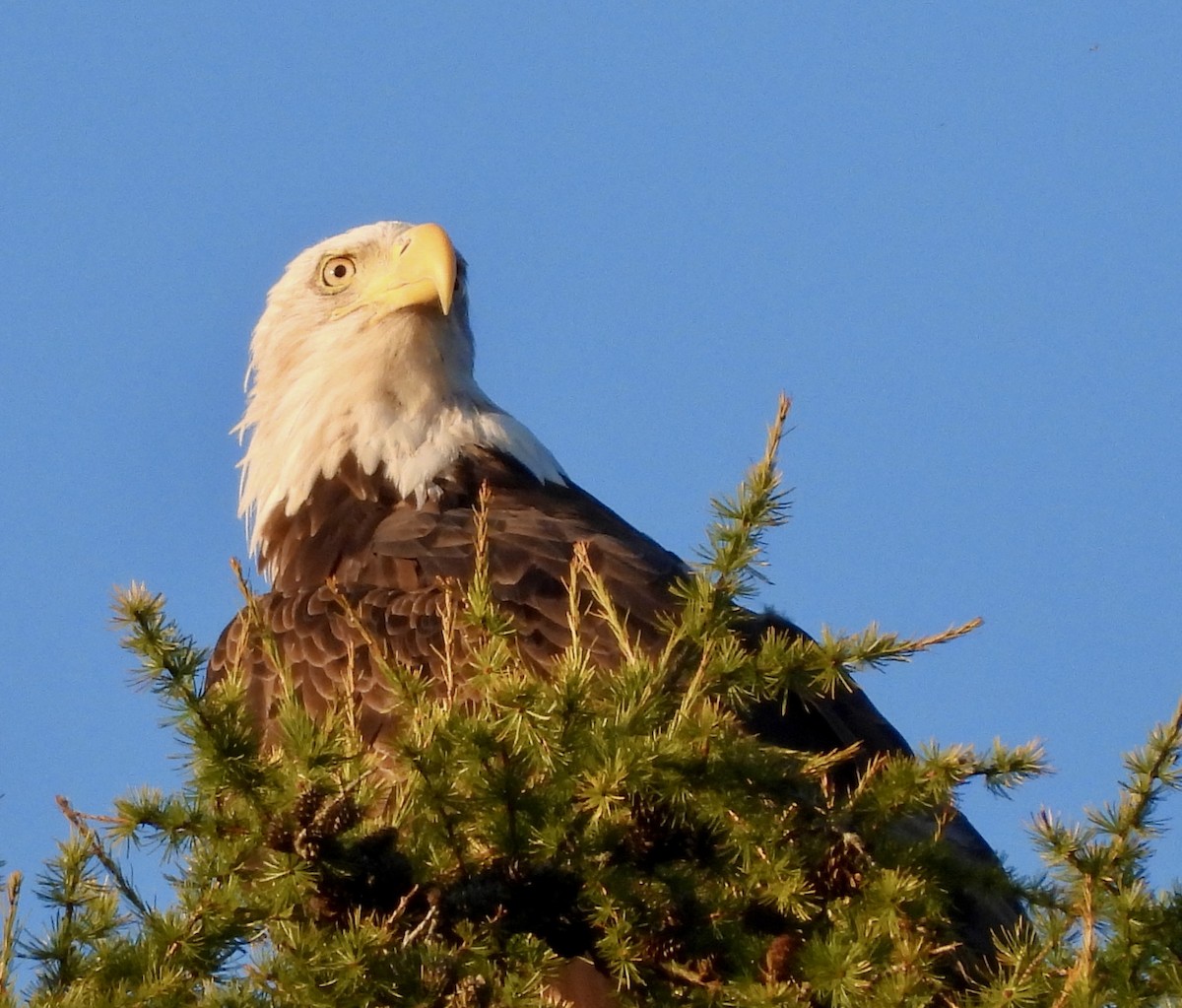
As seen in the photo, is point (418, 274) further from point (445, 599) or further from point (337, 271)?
point (445, 599)

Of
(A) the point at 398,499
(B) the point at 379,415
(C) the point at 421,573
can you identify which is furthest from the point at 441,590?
(B) the point at 379,415

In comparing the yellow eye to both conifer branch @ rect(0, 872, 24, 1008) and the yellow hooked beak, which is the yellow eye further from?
conifer branch @ rect(0, 872, 24, 1008)

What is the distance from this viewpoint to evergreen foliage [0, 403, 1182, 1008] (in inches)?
133

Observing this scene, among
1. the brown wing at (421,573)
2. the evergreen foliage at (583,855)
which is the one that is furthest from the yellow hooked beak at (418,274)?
the evergreen foliage at (583,855)

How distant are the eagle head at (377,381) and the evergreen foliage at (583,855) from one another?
3767 mm

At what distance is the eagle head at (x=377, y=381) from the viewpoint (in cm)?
756

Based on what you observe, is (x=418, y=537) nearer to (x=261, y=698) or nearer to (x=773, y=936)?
(x=261, y=698)

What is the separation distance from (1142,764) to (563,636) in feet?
8.06

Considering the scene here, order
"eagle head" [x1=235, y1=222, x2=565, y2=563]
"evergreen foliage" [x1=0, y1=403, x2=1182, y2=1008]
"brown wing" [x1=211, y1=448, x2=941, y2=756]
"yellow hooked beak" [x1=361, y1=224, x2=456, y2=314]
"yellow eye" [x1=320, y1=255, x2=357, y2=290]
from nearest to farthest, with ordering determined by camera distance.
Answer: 1. "evergreen foliage" [x1=0, y1=403, x2=1182, y2=1008]
2. "brown wing" [x1=211, y1=448, x2=941, y2=756]
3. "yellow hooked beak" [x1=361, y1=224, x2=456, y2=314]
4. "eagle head" [x1=235, y1=222, x2=565, y2=563]
5. "yellow eye" [x1=320, y1=255, x2=357, y2=290]

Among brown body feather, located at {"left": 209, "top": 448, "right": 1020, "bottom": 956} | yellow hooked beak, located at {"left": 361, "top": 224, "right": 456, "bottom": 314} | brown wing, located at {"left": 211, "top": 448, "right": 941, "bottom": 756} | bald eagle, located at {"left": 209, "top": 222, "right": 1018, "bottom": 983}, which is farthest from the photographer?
yellow hooked beak, located at {"left": 361, "top": 224, "right": 456, "bottom": 314}

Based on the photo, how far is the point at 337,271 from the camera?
317 inches

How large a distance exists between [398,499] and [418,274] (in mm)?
936

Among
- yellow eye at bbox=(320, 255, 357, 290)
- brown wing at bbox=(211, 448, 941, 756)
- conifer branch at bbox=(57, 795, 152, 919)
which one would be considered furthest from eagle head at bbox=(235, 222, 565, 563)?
conifer branch at bbox=(57, 795, 152, 919)

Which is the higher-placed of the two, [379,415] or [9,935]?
[379,415]
